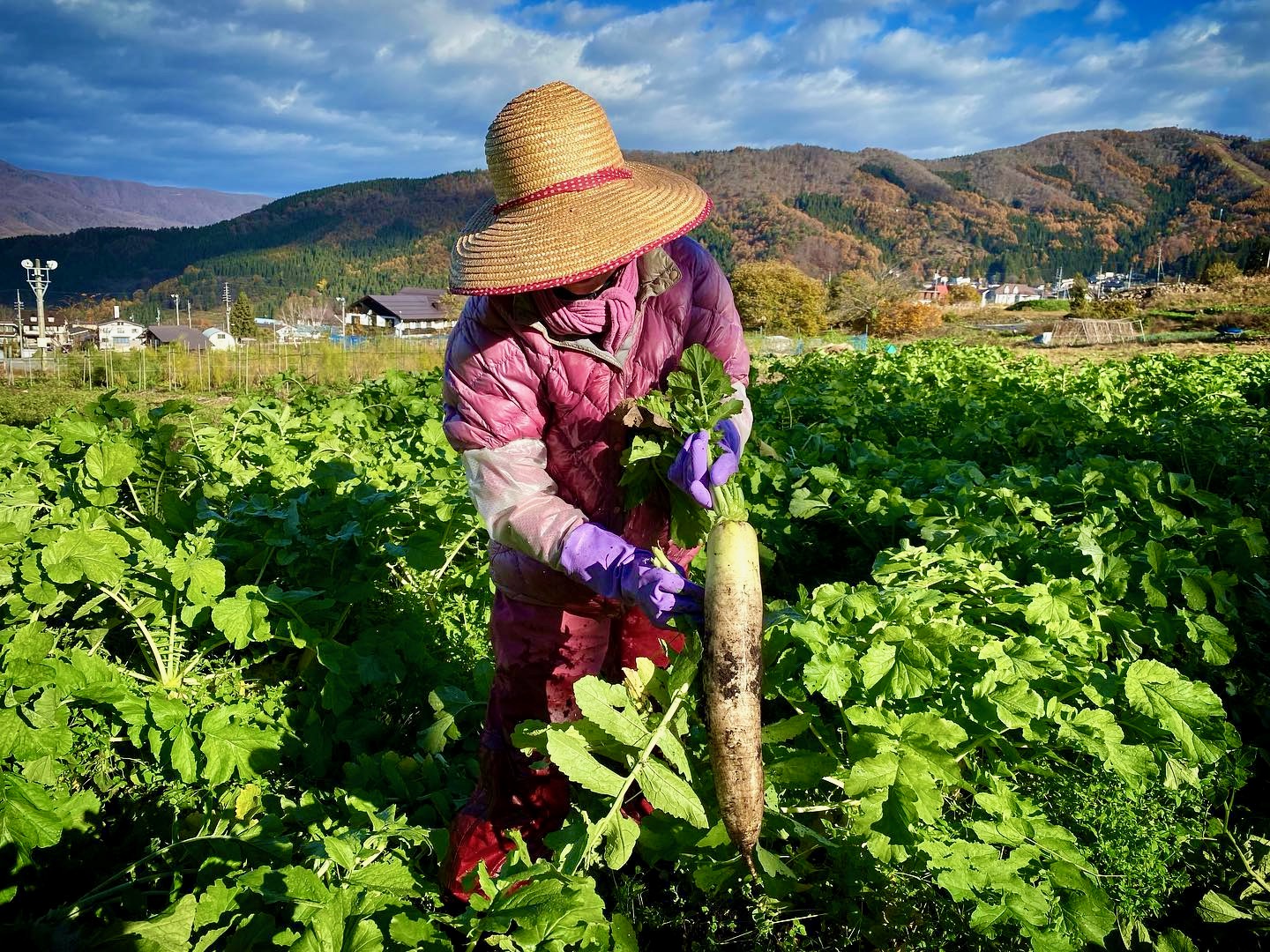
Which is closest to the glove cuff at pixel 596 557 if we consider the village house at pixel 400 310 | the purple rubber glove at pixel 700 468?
the purple rubber glove at pixel 700 468

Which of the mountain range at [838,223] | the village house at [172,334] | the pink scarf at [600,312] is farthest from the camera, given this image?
the mountain range at [838,223]

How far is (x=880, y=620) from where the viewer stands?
1.94 meters

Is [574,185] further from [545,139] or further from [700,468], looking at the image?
[700,468]

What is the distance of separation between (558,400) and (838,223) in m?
A: 148

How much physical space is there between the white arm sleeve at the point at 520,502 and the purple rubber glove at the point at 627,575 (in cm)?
4

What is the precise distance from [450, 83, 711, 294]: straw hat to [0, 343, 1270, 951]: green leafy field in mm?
915

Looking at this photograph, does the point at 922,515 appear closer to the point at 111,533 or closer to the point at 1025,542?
the point at 1025,542

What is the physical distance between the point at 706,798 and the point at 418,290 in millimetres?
91667

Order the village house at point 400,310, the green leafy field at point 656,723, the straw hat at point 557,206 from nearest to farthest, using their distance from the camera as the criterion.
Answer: the green leafy field at point 656,723 → the straw hat at point 557,206 → the village house at point 400,310

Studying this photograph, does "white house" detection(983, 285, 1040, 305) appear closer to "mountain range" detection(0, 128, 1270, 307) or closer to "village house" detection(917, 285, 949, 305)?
"mountain range" detection(0, 128, 1270, 307)

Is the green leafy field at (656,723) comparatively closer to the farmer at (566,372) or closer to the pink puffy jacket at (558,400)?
the farmer at (566,372)

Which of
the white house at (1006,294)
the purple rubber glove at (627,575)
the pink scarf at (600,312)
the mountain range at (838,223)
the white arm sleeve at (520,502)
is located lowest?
the purple rubber glove at (627,575)

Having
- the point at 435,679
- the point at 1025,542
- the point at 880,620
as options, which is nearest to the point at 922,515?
the point at 1025,542

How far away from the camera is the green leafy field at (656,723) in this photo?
5.35 ft
